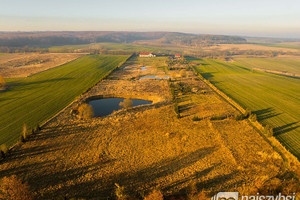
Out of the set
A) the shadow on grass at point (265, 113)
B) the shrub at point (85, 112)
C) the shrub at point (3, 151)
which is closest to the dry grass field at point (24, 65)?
the shrub at point (85, 112)

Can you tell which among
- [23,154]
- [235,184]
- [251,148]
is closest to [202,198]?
[235,184]

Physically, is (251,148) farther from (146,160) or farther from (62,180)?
(62,180)

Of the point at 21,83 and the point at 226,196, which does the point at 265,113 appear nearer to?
the point at 226,196

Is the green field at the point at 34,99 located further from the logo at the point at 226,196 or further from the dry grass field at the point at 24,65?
the logo at the point at 226,196

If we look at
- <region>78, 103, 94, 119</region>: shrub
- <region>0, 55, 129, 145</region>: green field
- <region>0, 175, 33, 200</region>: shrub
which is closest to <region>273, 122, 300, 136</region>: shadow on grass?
<region>78, 103, 94, 119</region>: shrub

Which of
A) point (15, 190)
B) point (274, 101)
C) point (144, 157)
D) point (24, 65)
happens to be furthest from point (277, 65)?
point (24, 65)

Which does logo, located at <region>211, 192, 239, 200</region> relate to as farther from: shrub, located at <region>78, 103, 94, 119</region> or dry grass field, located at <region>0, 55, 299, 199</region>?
shrub, located at <region>78, 103, 94, 119</region>
